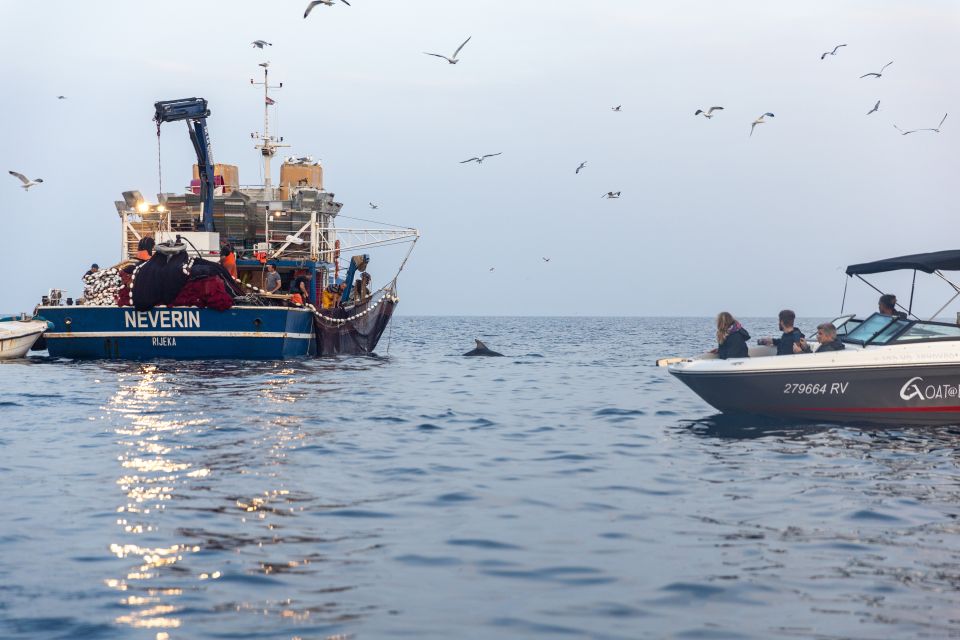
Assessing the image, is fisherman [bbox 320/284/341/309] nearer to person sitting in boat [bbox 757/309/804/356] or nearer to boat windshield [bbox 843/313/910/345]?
person sitting in boat [bbox 757/309/804/356]

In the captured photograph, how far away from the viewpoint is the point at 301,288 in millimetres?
34656

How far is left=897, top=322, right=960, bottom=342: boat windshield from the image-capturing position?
46.7 feet

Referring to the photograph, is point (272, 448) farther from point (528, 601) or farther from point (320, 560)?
point (528, 601)

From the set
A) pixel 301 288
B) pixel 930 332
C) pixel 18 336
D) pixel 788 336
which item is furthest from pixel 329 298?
pixel 930 332

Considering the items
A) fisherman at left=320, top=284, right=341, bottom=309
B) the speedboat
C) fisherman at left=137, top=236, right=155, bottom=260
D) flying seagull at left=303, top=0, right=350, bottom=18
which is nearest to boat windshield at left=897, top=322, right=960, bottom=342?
the speedboat

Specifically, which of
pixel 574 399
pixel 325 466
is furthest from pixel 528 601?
pixel 574 399

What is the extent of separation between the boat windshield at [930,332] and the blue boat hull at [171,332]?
19.8m

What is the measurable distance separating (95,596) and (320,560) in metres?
1.53

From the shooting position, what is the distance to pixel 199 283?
1155 inches

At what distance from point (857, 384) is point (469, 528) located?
8.41 meters

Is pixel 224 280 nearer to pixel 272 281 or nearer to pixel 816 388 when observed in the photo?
pixel 272 281

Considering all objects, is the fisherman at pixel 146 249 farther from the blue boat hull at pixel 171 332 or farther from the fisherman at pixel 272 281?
the fisherman at pixel 272 281

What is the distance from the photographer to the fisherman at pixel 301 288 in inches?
1284

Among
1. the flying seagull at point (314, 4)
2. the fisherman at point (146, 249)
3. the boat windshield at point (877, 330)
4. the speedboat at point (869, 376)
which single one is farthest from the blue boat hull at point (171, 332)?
the boat windshield at point (877, 330)
